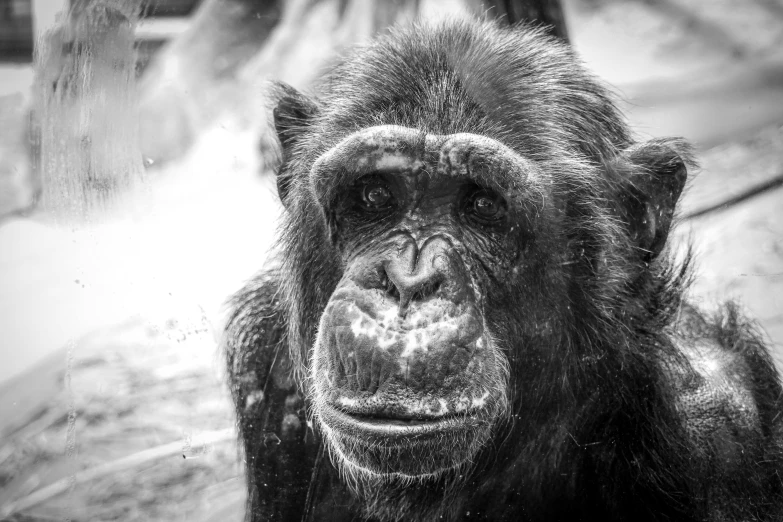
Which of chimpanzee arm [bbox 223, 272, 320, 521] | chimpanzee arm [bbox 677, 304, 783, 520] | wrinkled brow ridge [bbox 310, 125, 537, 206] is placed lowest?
chimpanzee arm [bbox 223, 272, 320, 521]

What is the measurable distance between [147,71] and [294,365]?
6.70 ft

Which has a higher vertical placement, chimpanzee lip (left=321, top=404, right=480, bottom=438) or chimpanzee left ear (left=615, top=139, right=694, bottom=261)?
chimpanzee left ear (left=615, top=139, right=694, bottom=261)

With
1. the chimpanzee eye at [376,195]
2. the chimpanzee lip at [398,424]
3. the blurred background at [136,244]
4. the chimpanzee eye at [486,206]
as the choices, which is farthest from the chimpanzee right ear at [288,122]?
the chimpanzee lip at [398,424]

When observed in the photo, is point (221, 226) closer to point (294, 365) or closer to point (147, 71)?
point (147, 71)

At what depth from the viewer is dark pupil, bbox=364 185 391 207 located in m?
2.81

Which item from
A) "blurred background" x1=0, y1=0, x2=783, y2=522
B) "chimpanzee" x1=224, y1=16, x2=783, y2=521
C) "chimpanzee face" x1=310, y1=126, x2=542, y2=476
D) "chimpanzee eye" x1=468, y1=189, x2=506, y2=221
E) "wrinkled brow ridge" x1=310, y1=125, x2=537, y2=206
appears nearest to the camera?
"chimpanzee face" x1=310, y1=126, x2=542, y2=476

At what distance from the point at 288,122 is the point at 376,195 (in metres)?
0.87

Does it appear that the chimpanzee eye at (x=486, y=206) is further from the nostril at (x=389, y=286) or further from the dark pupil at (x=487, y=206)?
the nostril at (x=389, y=286)

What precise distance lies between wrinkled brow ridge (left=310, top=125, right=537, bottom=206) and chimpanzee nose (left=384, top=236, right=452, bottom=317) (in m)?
0.27

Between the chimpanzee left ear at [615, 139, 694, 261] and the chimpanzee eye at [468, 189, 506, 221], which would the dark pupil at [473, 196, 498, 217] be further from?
the chimpanzee left ear at [615, 139, 694, 261]

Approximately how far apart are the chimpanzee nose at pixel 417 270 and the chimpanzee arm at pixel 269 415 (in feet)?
3.86

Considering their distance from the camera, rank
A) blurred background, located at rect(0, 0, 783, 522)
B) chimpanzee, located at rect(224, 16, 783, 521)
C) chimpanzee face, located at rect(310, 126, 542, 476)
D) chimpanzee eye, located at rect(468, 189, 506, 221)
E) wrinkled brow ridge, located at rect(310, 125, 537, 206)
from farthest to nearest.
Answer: blurred background, located at rect(0, 0, 783, 522), chimpanzee eye, located at rect(468, 189, 506, 221), wrinkled brow ridge, located at rect(310, 125, 537, 206), chimpanzee, located at rect(224, 16, 783, 521), chimpanzee face, located at rect(310, 126, 542, 476)

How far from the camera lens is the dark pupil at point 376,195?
281cm

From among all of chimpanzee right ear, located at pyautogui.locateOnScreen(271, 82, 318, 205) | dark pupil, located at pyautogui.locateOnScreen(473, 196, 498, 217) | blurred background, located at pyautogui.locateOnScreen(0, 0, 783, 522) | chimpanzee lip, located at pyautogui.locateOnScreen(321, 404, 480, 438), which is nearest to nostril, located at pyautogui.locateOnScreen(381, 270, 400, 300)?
chimpanzee lip, located at pyautogui.locateOnScreen(321, 404, 480, 438)
